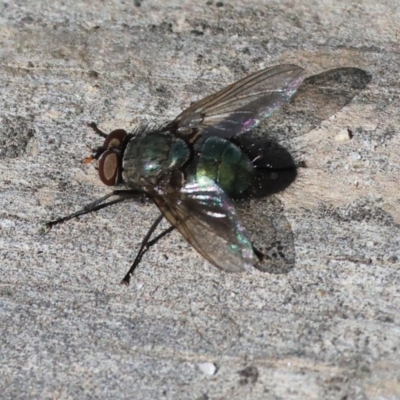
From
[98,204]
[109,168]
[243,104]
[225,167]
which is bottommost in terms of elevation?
[98,204]

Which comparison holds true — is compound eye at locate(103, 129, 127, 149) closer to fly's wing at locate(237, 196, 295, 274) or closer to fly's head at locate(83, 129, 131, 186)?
fly's head at locate(83, 129, 131, 186)

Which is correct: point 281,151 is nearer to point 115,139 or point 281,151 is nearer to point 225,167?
point 225,167

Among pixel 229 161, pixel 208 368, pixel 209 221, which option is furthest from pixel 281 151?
pixel 208 368

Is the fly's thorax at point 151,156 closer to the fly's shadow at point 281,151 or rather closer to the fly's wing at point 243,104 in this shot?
the fly's wing at point 243,104

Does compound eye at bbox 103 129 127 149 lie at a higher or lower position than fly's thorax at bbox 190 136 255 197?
lower

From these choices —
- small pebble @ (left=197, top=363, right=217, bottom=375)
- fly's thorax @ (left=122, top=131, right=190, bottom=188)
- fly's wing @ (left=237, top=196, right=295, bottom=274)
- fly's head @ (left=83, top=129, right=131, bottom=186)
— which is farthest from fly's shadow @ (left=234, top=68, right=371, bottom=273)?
fly's head @ (left=83, top=129, right=131, bottom=186)

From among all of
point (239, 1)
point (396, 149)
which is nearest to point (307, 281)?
point (396, 149)
